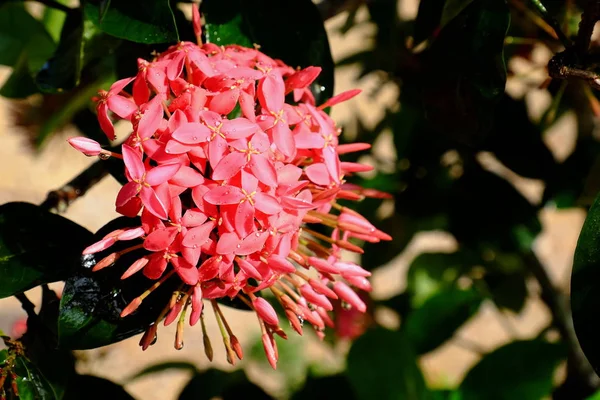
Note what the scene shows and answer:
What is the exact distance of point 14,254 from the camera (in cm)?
51

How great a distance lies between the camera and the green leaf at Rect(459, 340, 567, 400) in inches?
28.5

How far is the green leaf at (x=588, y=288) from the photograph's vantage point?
1.44 feet

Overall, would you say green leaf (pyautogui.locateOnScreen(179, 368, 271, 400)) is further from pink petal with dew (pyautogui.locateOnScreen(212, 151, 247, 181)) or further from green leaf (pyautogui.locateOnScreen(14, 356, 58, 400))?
pink petal with dew (pyautogui.locateOnScreen(212, 151, 247, 181))

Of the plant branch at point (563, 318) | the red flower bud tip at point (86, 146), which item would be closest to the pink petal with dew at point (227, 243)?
the red flower bud tip at point (86, 146)

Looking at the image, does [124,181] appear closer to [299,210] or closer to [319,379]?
[299,210]

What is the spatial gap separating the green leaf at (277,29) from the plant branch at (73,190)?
19 centimetres

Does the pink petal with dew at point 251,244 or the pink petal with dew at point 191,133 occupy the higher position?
the pink petal with dew at point 191,133

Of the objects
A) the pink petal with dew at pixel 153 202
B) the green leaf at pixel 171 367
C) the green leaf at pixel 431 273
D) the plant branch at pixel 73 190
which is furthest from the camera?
the green leaf at pixel 431 273

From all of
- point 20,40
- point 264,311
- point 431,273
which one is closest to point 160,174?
point 264,311

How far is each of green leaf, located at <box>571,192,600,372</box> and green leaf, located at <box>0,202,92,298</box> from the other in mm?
353

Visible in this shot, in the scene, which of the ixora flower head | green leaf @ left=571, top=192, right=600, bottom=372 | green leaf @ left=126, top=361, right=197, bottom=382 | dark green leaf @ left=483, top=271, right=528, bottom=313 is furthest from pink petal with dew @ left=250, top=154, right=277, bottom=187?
dark green leaf @ left=483, top=271, right=528, bottom=313

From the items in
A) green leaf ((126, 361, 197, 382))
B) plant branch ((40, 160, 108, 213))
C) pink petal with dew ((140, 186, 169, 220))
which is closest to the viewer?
pink petal with dew ((140, 186, 169, 220))

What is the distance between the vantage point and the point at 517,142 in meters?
0.72

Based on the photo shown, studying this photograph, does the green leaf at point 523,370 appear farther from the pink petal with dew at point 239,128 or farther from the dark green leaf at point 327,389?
the pink petal with dew at point 239,128
